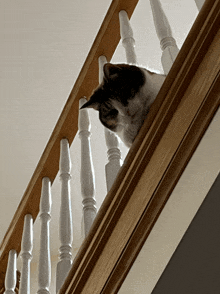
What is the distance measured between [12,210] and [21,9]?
4.72 ft

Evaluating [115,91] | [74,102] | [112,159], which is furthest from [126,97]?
[74,102]

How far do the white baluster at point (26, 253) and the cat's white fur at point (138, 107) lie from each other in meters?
0.66

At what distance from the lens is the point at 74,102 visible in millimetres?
1513

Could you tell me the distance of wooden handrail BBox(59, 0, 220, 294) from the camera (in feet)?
2.28

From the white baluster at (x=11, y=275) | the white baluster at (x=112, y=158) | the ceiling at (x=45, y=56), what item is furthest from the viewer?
the ceiling at (x=45, y=56)

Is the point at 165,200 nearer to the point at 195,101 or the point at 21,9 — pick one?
the point at 195,101

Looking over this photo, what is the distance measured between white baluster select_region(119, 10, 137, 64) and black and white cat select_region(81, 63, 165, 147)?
27 cm

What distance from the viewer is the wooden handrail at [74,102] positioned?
1.49 metres

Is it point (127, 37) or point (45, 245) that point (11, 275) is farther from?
point (127, 37)

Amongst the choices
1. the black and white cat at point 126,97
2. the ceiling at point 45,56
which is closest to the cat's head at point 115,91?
the black and white cat at point 126,97

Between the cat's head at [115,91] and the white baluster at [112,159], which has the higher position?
the cat's head at [115,91]

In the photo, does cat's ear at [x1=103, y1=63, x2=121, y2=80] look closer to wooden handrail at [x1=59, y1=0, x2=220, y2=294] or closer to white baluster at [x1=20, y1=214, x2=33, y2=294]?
wooden handrail at [x1=59, y1=0, x2=220, y2=294]

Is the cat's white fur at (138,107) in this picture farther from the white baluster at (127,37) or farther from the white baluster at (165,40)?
the white baluster at (127,37)

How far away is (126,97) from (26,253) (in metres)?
0.76
